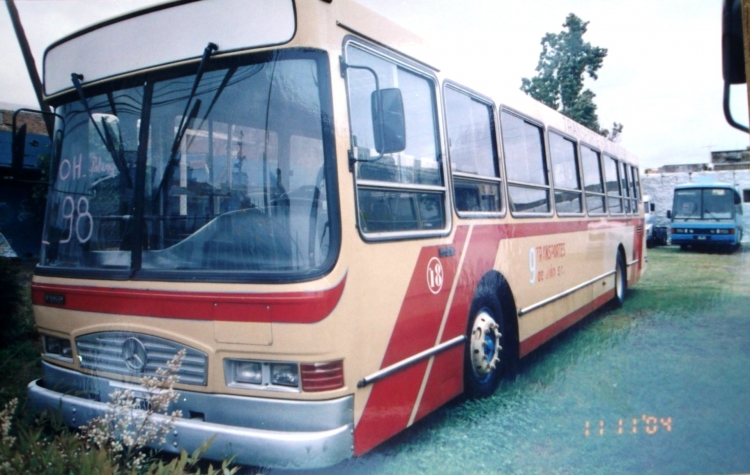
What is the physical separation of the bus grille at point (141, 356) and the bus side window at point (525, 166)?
261 centimetres

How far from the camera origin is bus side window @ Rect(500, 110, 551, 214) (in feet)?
15.0

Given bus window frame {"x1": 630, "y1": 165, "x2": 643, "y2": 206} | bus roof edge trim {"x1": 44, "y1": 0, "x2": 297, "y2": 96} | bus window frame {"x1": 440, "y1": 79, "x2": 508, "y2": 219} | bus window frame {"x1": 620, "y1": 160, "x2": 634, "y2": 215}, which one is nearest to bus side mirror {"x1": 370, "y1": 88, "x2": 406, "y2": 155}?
bus roof edge trim {"x1": 44, "y1": 0, "x2": 297, "y2": 96}

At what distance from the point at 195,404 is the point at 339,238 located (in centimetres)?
101

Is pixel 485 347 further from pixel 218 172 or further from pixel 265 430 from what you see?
pixel 218 172

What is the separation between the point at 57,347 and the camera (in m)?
3.35

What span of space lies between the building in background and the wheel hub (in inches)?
54.6

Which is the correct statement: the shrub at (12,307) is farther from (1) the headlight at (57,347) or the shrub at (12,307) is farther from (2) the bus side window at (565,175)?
(2) the bus side window at (565,175)

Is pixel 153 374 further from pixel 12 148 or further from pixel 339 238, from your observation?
pixel 12 148

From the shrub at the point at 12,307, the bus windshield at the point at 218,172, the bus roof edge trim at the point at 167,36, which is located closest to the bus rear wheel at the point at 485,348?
the bus windshield at the point at 218,172

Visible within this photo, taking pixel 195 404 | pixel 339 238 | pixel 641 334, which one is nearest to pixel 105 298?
pixel 195 404

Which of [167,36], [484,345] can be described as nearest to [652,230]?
[484,345]

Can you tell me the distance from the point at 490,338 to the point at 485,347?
95mm

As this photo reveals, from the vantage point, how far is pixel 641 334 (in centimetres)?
420

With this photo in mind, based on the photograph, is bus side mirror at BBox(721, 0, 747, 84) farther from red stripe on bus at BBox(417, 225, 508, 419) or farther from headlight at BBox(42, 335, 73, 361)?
headlight at BBox(42, 335, 73, 361)
